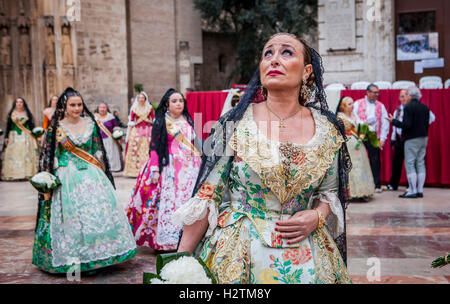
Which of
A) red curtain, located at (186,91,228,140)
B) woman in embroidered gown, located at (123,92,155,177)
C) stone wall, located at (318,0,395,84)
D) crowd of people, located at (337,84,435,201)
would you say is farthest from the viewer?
stone wall, located at (318,0,395,84)

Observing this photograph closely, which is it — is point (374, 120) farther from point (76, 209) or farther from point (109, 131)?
point (109, 131)

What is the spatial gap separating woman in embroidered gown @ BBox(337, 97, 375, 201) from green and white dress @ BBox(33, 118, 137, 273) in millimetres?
4728

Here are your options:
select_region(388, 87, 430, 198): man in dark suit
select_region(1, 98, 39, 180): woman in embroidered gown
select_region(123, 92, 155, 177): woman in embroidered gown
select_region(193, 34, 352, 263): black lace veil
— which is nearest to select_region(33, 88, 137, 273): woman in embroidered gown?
select_region(193, 34, 352, 263): black lace veil

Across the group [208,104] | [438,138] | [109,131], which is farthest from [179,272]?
[109,131]

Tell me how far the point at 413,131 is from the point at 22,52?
13421 millimetres

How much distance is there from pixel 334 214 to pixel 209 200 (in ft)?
1.98

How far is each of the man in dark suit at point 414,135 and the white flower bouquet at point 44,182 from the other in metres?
6.25

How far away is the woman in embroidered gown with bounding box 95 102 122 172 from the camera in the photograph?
13.4 meters

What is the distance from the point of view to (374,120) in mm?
9805

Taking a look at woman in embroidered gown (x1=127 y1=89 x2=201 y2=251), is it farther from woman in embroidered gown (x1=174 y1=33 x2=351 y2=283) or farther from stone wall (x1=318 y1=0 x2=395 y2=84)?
stone wall (x1=318 y1=0 x2=395 y2=84)

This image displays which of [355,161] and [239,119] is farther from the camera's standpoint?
[355,161]

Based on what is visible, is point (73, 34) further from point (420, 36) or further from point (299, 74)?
point (299, 74)

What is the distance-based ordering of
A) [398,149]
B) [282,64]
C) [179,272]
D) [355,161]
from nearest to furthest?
1. [179,272]
2. [282,64]
3. [355,161]
4. [398,149]
